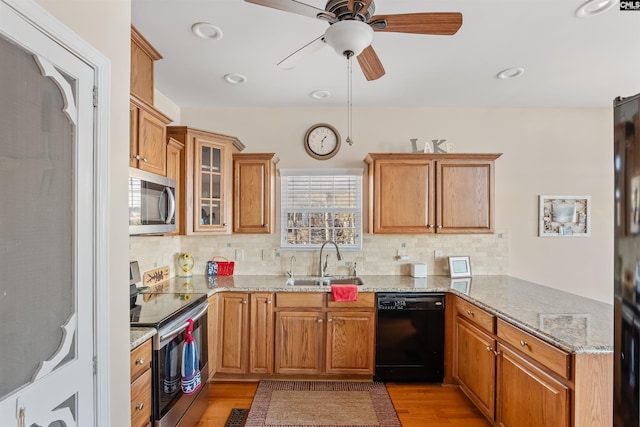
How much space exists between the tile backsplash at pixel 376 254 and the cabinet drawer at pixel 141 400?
1.80m

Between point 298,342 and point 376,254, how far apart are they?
1250 mm

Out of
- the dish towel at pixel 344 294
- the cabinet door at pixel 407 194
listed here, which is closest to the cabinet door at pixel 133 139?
the dish towel at pixel 344 294

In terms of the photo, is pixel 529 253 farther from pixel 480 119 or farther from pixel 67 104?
pixel 67 104

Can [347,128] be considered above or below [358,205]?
above

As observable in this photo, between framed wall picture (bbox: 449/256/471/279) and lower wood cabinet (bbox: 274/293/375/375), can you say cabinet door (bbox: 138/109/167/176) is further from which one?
framed wall picture (bbox: 449/256/471/279)

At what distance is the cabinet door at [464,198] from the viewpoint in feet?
10.3

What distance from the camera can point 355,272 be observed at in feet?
11.2

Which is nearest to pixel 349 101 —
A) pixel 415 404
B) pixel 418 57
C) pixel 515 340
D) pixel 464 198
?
pixel 418 57

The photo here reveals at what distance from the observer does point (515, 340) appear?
6.31ft

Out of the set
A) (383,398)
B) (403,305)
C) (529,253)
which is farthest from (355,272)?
(529,253)

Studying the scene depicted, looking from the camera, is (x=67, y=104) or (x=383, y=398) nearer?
(x=67, y=104)

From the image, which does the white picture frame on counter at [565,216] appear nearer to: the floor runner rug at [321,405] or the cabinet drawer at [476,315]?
the cabinet drawer at [476,315]

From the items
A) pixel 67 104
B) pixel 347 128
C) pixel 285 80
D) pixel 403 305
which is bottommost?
pixel 403 305

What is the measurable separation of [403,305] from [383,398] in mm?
787
